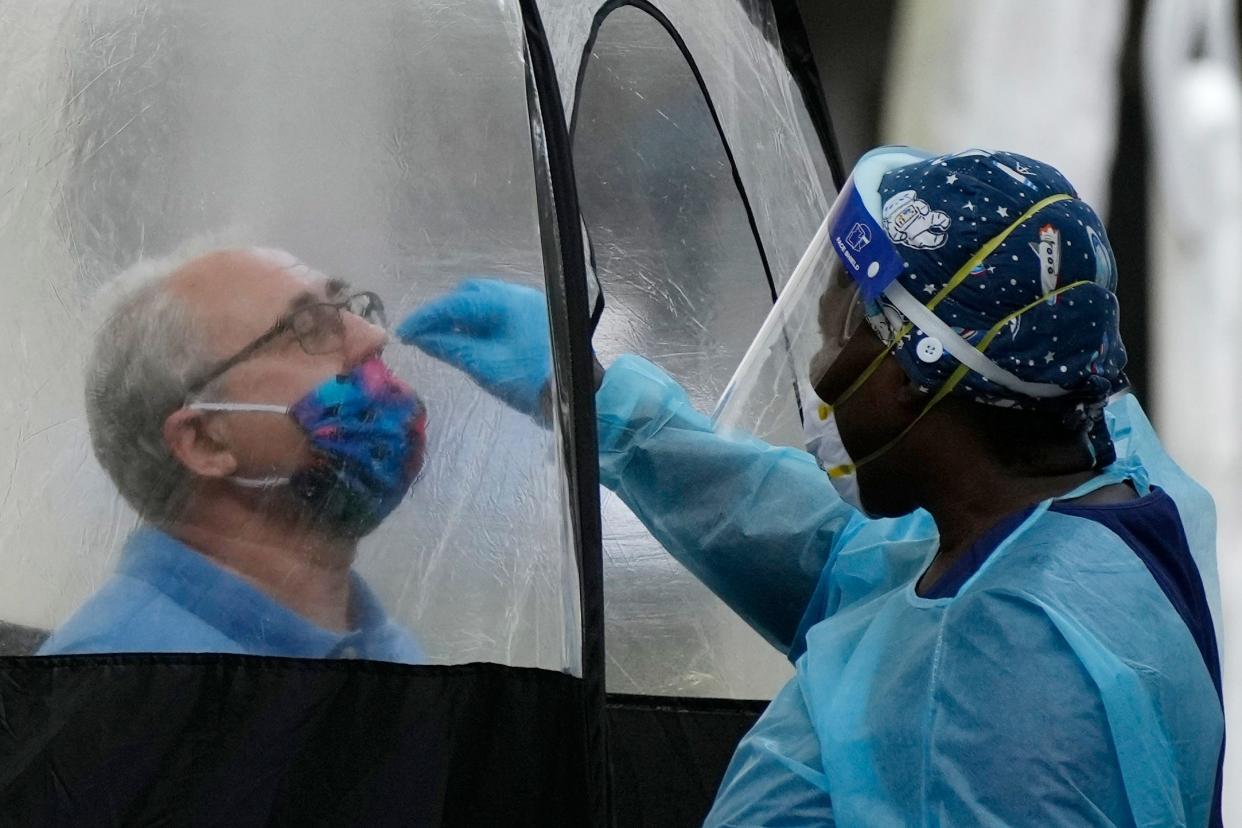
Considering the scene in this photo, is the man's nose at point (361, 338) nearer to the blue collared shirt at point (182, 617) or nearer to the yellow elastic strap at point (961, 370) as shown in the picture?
the blue collared shirt at point (182, 617)

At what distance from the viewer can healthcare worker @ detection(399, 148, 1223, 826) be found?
815mm

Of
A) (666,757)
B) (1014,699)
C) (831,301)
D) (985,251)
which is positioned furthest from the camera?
(666,757)

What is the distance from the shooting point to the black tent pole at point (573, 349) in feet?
3.11

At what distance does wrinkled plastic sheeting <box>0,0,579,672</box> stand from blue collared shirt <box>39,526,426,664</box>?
2 cm

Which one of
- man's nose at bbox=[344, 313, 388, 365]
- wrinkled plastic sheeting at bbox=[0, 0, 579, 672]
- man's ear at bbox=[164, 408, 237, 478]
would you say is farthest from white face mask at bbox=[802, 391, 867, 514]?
man's ear at bbox=[164, 408, 237, 478]

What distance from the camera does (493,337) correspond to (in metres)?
0.98

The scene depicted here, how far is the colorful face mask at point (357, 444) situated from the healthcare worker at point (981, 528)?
0.05 m

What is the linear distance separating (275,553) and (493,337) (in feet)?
0.72

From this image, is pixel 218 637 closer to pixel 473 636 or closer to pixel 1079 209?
pixel 473 636

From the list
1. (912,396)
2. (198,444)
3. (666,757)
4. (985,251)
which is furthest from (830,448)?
(666,757)

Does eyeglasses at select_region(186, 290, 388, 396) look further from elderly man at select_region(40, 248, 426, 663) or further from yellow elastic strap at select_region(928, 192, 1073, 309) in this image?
yellow elastic strap at select_region(928, 192, 1073, 309)

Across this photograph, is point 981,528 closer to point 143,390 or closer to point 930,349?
point 930,349

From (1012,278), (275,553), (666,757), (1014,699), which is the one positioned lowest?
(666,757)

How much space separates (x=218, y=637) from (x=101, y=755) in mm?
100
